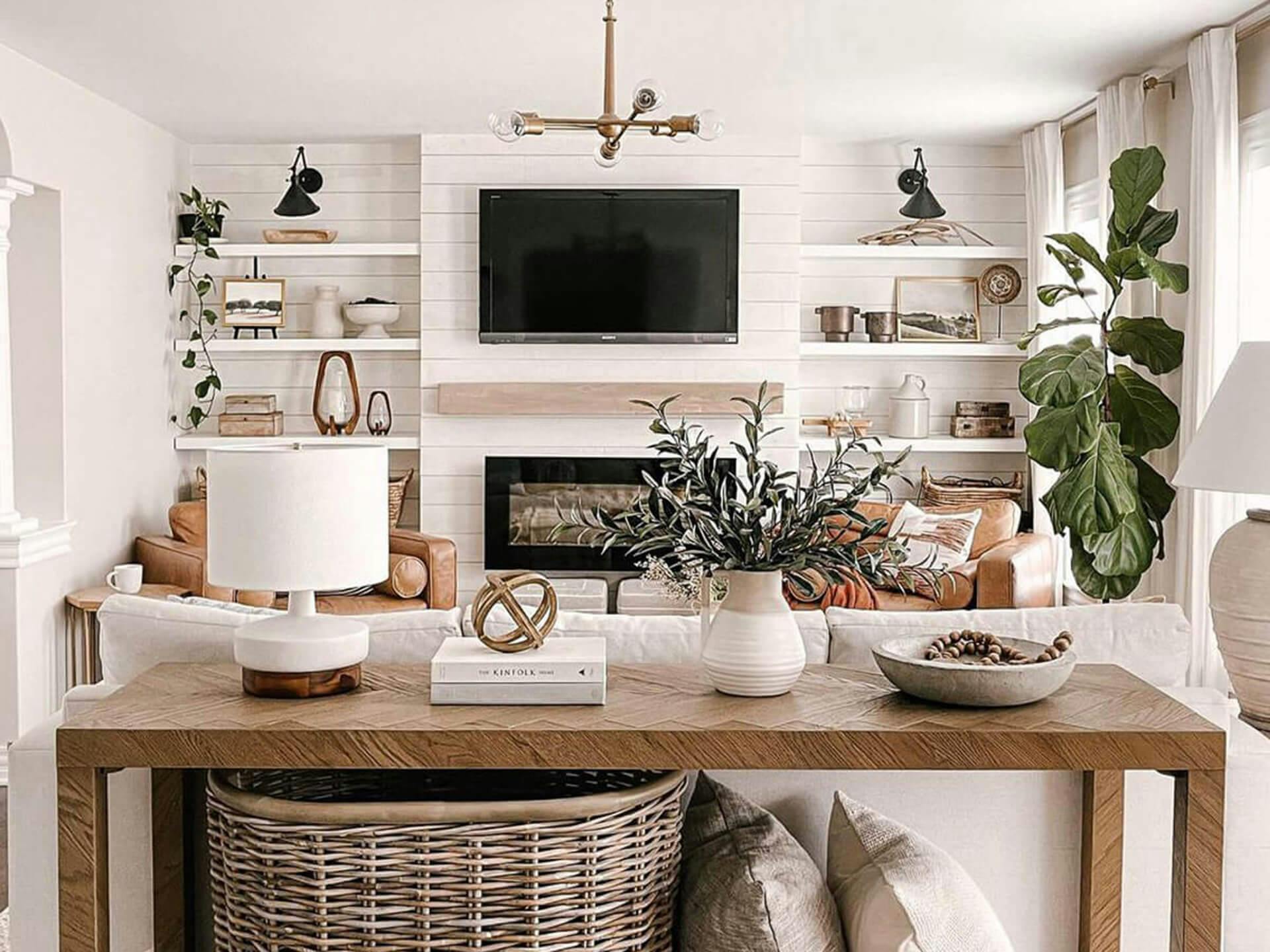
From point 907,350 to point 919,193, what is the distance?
787 mm

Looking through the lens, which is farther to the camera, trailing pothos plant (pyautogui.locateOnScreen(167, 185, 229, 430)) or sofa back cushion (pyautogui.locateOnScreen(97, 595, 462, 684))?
trailing pothos plant (pyautogui.locateOnScreen(167, 185, 229, 430))

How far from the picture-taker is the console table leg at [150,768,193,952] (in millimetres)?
2332

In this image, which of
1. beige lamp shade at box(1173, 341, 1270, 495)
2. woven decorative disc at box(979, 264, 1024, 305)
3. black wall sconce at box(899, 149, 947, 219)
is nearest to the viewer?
beige lamp shade at box(1173, 341, 1270, 495)

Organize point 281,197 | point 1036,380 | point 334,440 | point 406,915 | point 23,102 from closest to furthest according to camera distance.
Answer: point 406,915 < point 1036,380 < point 23,102 < point 334,440 < point 281,197

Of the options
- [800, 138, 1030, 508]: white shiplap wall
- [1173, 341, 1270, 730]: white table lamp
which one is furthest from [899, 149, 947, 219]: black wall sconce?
[1173, 341, 1270, 730]: white table lamp

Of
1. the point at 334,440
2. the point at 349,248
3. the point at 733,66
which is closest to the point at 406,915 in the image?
the point at 733,66

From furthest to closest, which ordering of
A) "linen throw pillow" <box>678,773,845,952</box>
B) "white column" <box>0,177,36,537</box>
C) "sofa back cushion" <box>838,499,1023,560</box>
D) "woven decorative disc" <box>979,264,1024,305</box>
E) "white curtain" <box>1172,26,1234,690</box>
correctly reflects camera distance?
"woven decorative disc" <box>979,264,1024,305</box>
"sofa back cushion" <box>838,499,1023,560</box>
"white column" <box>0,177,36,537</box>
"white curtain" <box>1172,26,1234,690</box>
"linen throw pillow" <box>678,773,845,952</box>

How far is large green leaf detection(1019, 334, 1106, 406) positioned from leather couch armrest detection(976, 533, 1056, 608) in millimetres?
1075

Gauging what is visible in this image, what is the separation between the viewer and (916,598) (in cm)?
576

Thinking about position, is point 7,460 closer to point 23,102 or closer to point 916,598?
point 23,102

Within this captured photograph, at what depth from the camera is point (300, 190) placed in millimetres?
6836

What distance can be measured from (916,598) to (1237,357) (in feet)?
10.2

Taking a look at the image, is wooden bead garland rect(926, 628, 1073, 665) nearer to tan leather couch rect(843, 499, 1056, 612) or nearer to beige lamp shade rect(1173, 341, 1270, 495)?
beige lamp shade rect(1173, 341, 1270, 495)

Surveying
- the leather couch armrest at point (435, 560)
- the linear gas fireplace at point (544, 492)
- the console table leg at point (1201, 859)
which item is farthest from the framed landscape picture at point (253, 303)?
the console table leg at point (1201, 859)
